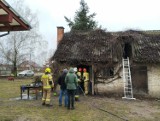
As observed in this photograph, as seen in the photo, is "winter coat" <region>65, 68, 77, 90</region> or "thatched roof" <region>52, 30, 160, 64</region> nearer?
"winter coat" <region>65, 68, 77, 90</region>

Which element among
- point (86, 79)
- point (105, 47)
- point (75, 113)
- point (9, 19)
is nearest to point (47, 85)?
point (75, 113)

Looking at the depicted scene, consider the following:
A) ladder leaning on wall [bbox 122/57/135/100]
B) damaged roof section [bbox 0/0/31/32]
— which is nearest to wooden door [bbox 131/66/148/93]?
ladder leaning on wall [bbox 122/57/135/100]

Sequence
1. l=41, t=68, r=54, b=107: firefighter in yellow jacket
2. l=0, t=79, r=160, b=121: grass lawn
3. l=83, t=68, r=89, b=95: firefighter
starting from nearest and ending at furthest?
l=0, t=79, r=160, b=121: grass lawn, l=41, t=68, r=54, b=107: firefighter in yellow jacket, l=83, t=68, r=89, b=95: firefighter

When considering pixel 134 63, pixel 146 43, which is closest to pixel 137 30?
pixel 146 43

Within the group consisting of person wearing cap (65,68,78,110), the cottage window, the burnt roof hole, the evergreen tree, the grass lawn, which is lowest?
the grass lawn

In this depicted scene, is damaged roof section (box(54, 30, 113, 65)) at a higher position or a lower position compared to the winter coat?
higher

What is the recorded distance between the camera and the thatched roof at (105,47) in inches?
843

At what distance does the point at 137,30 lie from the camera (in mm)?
24703

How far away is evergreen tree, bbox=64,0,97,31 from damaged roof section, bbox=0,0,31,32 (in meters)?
28.6

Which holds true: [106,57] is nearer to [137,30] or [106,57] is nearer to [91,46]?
[91,46]

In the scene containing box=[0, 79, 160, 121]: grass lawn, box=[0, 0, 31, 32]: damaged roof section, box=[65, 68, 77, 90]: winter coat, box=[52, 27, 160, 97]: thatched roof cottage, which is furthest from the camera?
box=[52, 27, 160, 97]: thatched roof cottage

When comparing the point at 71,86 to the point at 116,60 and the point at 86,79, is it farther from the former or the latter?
the point at 116,60

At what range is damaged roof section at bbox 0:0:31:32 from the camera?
379 inches

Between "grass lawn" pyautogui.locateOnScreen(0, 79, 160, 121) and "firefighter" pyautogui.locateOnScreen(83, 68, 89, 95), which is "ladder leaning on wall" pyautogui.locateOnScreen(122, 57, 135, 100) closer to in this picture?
"firefighter" pyautogui.locateOnScreen(83, 68, 89, 95)
